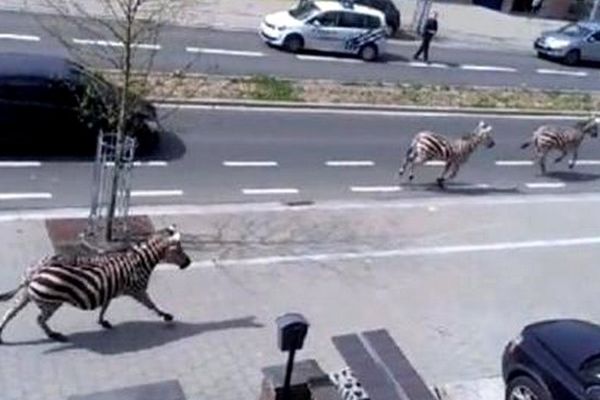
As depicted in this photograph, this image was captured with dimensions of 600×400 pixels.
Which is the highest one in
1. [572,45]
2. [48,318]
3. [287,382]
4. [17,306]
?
[287,382]

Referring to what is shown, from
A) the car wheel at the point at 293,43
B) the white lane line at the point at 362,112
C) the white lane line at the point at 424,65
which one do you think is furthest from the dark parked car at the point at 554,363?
the white lane line at the point at 424,65

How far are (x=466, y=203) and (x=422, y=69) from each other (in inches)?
475

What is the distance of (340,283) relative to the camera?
14078mm

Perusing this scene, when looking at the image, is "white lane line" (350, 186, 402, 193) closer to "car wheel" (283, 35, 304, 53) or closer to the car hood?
"car wheel" (283, 35, 304, 53)

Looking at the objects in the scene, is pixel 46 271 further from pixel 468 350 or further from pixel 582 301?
pixel 582 301

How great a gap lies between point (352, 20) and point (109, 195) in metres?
16.2

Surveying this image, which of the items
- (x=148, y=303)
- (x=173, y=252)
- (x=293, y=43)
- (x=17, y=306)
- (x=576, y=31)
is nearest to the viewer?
(x=17, y=306)

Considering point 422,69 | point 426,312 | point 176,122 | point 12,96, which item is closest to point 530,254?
point 426,312

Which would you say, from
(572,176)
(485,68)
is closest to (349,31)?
(485,68)

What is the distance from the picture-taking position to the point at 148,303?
11.8m

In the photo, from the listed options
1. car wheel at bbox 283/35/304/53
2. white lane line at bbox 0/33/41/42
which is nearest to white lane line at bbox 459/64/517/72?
car wheel at bbox 283/35/304/53

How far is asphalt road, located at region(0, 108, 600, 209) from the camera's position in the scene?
55.3 feet

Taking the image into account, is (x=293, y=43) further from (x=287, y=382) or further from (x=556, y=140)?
(x=287, y=382)

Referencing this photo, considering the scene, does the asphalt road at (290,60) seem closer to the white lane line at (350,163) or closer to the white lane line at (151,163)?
the white lane line at (151,163)
